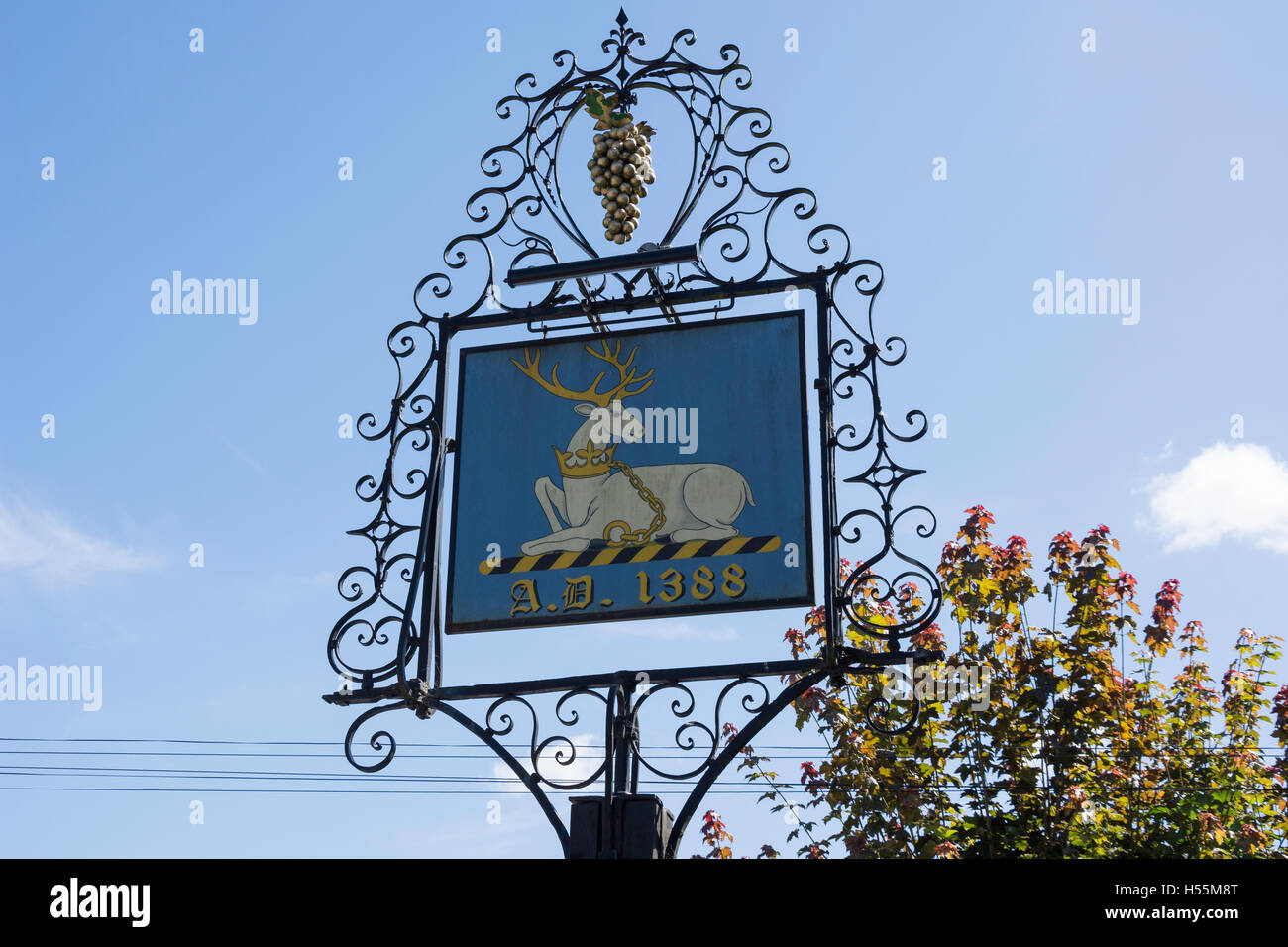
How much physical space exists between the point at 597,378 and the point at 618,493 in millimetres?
514

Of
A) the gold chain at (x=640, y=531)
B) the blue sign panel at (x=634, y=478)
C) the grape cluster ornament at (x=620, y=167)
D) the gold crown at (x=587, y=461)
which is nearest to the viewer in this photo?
the blue sign panel at (x=634, y=478)

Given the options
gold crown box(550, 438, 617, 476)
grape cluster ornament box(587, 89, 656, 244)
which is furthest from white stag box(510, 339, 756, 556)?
grape cluster ornament box(587, 89, 656, 244)

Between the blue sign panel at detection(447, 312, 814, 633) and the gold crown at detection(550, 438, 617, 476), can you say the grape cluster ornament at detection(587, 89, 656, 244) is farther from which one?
the gold crown at detection(550, 438, 617, 476)

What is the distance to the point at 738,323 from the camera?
5.21 meters

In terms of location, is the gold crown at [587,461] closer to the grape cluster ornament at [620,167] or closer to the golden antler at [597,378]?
the golden antler at [597,378]

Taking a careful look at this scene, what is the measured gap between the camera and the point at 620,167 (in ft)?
18.7

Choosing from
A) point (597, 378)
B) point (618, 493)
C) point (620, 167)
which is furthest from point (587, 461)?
point (620, 167)

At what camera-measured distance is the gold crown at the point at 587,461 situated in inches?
200

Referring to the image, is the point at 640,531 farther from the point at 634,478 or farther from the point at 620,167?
the point at 620,167

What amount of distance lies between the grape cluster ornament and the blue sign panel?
0.62 meters

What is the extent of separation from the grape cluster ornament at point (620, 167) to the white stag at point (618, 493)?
742 millimetres

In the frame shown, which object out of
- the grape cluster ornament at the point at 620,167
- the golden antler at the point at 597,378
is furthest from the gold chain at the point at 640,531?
the grape cluster ornament at the point at 620,167
